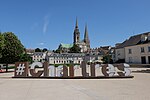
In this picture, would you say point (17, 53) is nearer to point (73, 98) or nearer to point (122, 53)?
point (73, 98)

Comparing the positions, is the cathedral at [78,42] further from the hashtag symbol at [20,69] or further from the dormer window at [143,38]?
the hashtag symbol at [20,69]

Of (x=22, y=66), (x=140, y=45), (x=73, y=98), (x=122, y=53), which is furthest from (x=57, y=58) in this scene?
(x=73, y=98)

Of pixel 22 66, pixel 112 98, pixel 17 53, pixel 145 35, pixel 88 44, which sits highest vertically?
pixel 88 44

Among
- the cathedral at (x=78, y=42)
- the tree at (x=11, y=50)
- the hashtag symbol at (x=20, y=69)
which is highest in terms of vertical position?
the cathedral at (x=78, y=42)

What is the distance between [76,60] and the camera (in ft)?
465

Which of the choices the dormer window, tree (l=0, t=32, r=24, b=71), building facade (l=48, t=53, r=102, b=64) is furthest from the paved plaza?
building facade (l=48, t=53, r=102, b=64)

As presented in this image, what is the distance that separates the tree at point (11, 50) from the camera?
39406 millimetres

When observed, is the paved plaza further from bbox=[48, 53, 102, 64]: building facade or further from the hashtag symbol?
bbox=[48, 53, 102, 64]: building facade

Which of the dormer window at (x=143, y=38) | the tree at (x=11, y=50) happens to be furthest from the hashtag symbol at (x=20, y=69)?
the dormer window at (x=143, y=38)

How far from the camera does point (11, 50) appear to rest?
39562 millimetres

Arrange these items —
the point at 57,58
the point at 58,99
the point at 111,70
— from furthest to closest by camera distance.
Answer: the point at 57,58
the point at 111,70
the point at 58,99

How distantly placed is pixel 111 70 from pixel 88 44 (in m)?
164

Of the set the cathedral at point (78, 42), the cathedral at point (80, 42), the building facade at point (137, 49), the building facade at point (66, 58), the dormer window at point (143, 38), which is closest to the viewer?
the building facade at point (137, 49)

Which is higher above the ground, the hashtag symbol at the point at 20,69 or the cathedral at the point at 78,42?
the cathedral at the point at 78,42
